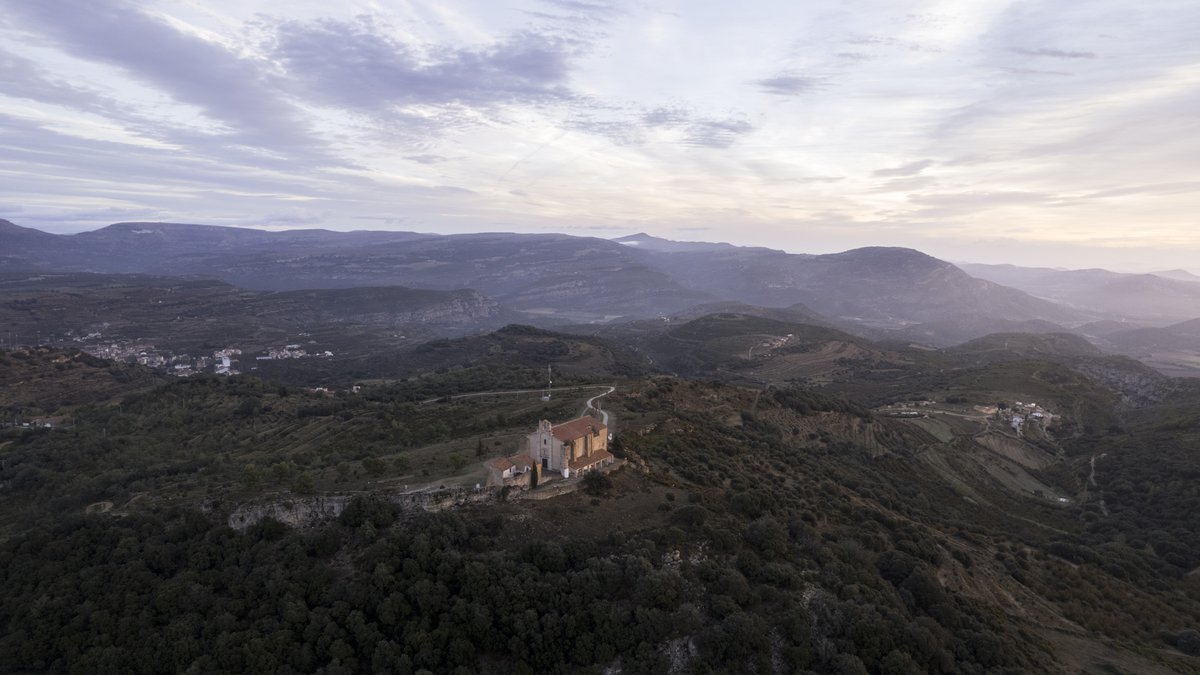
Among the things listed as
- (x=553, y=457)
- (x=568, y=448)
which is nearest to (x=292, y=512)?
(x=553, y=457)

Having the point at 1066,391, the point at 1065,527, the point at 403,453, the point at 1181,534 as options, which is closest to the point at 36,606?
the point at 403,453

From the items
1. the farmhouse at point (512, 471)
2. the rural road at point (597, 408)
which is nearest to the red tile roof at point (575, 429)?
the farmhouse at point (512, 471)

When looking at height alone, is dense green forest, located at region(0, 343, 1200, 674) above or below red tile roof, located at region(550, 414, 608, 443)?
below

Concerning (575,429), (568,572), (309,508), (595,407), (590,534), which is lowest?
(568,572)

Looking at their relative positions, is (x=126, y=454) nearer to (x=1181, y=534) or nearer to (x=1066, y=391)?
(x=1181, y=534)

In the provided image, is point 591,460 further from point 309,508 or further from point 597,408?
point 597,408

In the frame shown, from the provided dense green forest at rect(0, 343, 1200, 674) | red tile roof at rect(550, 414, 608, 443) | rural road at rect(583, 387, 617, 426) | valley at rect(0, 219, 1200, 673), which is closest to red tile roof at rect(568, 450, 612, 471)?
valley at rect(0, 219, 1200, 673)

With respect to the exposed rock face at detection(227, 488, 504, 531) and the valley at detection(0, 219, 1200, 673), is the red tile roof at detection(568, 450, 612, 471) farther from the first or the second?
the exposed rock face at detection(227, 488, 504, 531)
